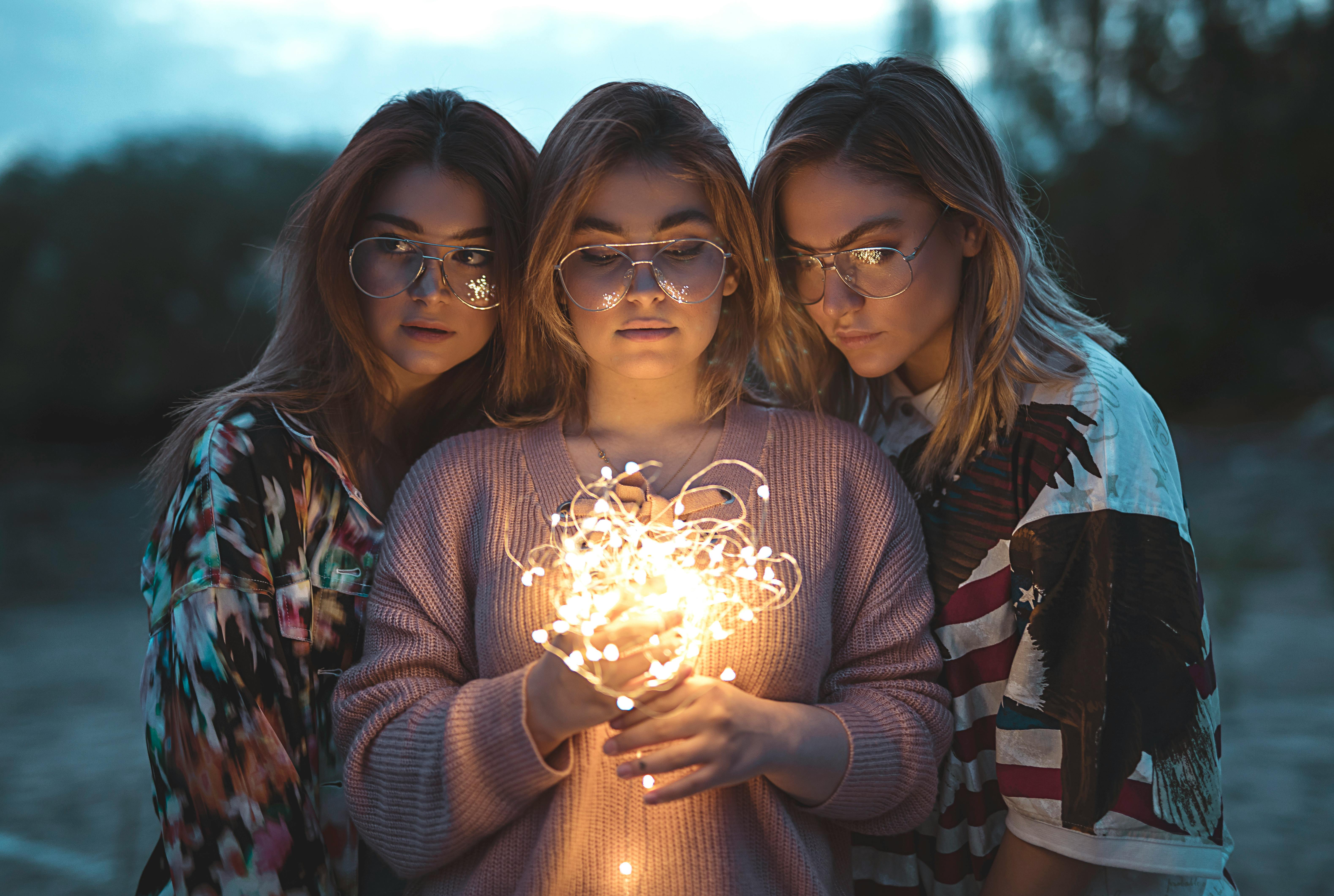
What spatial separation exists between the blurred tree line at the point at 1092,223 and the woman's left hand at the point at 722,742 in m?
6.39

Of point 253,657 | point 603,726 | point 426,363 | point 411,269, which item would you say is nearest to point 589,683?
point 603,726

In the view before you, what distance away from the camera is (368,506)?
7.24 feet

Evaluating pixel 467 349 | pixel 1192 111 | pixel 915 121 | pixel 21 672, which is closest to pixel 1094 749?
pixel 915 121

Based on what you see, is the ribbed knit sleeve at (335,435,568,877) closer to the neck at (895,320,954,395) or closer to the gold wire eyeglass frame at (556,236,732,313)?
the gold wire eyeglass frame at (556,236,732,313)

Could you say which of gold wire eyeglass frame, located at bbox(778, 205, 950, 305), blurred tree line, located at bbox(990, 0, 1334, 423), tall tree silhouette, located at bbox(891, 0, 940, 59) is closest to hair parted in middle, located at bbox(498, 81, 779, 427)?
gold wire eyeglass frame, located at bbox(778, 205, 950, 305)

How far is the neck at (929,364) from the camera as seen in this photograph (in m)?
2.18

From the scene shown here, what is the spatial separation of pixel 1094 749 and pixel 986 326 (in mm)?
900

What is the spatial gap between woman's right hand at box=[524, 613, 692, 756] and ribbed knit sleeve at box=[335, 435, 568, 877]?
3 centimetres

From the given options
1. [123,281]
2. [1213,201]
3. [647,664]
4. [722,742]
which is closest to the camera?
[647,664]

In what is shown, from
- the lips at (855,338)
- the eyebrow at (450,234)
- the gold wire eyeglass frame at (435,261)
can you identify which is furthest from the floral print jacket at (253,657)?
the lips at (855,338)

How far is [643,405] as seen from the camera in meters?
2.02

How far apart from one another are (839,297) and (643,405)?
19.2 inches

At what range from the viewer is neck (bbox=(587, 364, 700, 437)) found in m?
2.01

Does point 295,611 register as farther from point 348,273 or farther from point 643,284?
point 643,284
